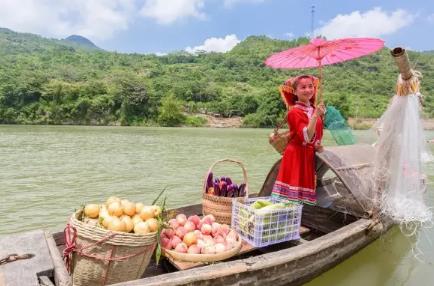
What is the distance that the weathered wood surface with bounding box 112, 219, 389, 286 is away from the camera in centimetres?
262

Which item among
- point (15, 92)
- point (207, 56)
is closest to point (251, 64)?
point (207, 56)

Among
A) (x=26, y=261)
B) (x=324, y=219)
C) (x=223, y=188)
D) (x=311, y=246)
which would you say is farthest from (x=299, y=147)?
(x=26, y=261)

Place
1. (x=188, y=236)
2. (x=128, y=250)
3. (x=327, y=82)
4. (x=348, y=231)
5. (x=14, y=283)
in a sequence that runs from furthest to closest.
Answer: (x=327, y=82)
(x=348, y=231)
(x=188, y=236)
(x=128, y=250)
(x=14, y=283)

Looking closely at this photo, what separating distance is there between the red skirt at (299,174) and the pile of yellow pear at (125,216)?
1.59 metres

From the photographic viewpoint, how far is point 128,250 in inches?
104

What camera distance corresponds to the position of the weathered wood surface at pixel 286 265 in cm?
262

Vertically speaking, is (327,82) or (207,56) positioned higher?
(207,56)

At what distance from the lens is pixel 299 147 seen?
3.99m

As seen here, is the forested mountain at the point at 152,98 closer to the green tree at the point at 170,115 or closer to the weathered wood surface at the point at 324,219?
the green tree at the point at 170,115

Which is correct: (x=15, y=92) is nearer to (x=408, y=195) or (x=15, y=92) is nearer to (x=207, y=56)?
(x=408, y=195)

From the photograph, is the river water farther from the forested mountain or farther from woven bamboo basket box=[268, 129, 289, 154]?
the forested mountain

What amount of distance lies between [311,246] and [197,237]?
969 mm

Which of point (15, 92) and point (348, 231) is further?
point (15, 92)

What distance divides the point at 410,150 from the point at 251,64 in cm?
8603
